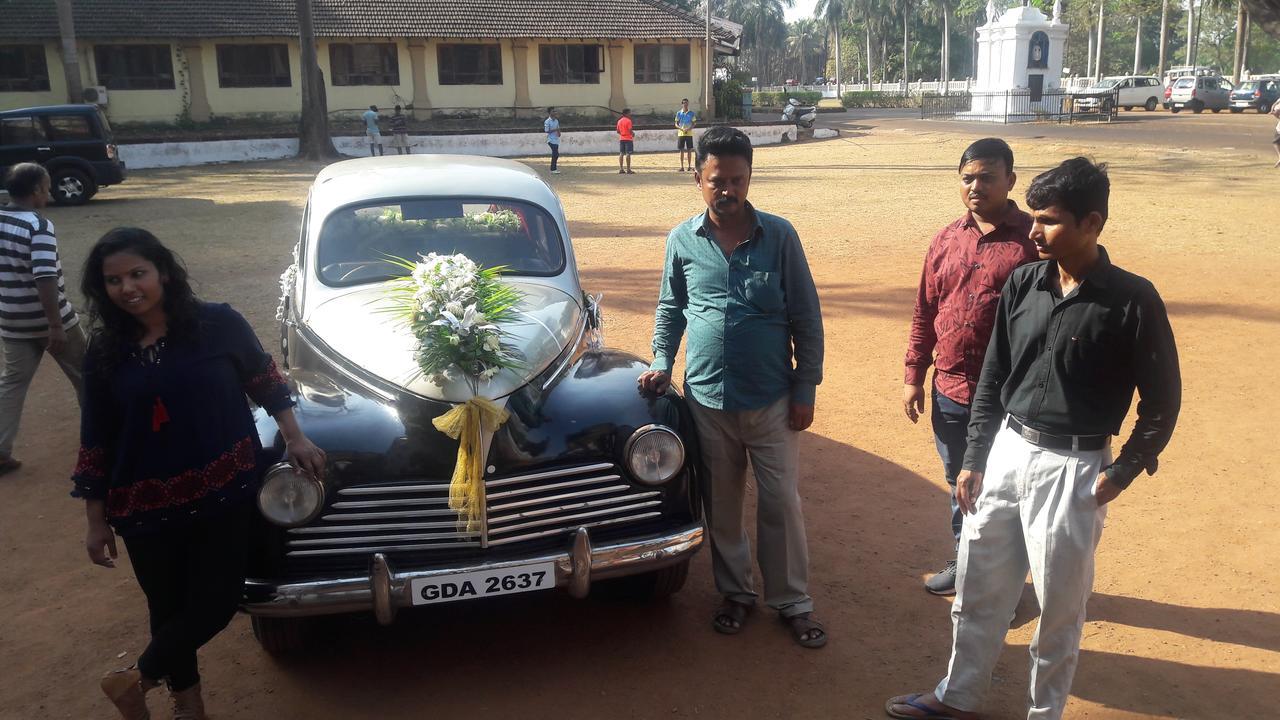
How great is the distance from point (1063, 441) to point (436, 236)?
11.2 feet

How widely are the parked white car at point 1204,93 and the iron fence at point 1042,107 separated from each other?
467cm

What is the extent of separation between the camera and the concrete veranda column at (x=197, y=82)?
31.9m

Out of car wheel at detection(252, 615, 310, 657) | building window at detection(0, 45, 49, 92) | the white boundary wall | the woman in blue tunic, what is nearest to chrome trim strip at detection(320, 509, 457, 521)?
the woman in blue tunic

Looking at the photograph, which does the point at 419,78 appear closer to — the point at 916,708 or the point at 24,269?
the point at 24,269

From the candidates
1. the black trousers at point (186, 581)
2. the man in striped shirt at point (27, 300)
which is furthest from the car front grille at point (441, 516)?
the man in striped shirt at point (27, 300)

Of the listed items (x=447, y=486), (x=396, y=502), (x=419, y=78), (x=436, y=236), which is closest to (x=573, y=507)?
(x=447, y=486)

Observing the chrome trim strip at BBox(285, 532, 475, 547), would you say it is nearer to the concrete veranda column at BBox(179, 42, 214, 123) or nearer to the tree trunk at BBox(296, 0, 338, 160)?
the tree trunk at BBox(296, 0, 338, 160)

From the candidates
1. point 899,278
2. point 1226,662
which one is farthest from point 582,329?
point 899,278

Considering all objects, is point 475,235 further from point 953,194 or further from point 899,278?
point 953,194

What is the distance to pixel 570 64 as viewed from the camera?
1422 inches

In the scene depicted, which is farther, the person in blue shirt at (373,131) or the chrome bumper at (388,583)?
the person in blue shirt at (373,131)

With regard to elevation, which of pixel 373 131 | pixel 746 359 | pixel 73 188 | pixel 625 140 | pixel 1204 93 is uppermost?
pixel 1204 93

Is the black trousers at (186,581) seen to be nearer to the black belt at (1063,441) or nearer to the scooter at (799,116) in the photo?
the black belt at (1063,441)

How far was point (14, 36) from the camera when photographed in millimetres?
29406
